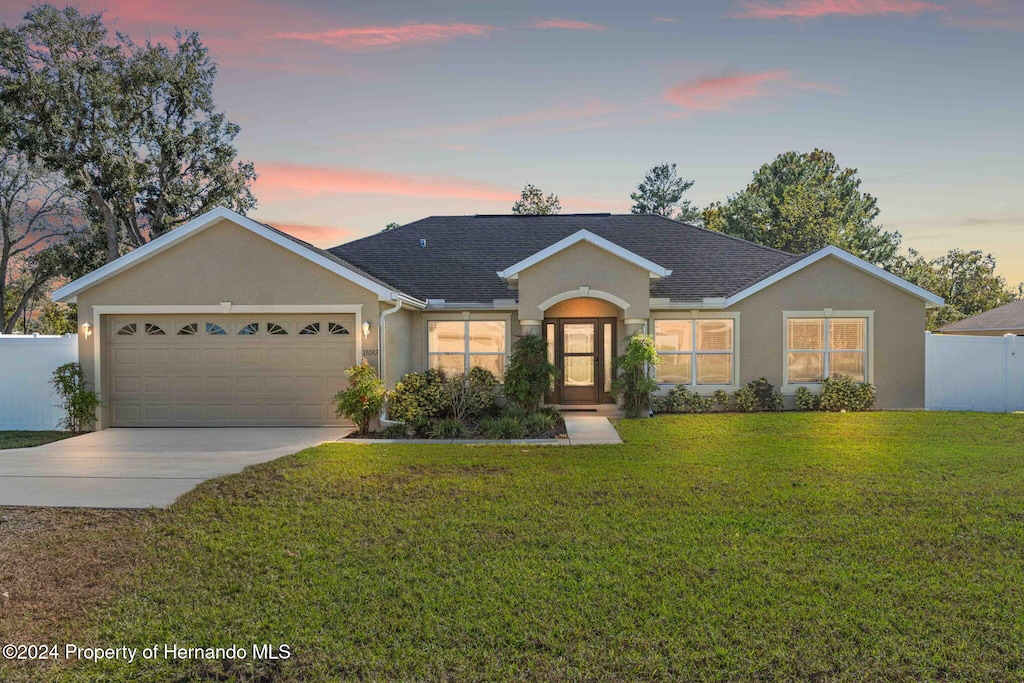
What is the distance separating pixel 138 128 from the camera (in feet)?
91.6

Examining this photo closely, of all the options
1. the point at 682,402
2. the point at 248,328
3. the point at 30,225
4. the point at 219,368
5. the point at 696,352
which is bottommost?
the point at 682,402

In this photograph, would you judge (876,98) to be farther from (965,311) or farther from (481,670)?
(965,311)

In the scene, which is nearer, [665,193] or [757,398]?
[757,398]

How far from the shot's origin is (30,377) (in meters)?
12.8

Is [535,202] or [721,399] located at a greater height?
[535,202]

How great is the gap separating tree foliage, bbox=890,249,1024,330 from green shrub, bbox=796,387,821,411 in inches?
1554

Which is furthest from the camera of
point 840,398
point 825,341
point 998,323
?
point 998,323

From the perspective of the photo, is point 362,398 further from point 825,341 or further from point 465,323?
point 825,341

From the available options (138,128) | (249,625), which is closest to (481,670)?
(249,625)

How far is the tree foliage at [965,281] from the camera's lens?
47156 millimetres

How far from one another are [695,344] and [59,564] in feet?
43.1

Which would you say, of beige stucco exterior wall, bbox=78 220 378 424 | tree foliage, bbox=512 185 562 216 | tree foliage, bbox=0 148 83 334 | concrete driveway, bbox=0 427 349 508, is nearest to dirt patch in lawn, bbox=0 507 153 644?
concrete driveway, bbox=0 427 349 508

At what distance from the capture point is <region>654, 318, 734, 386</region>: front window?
49.5 ft

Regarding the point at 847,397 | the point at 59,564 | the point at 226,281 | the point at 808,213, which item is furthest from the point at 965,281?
the point at 59,564
